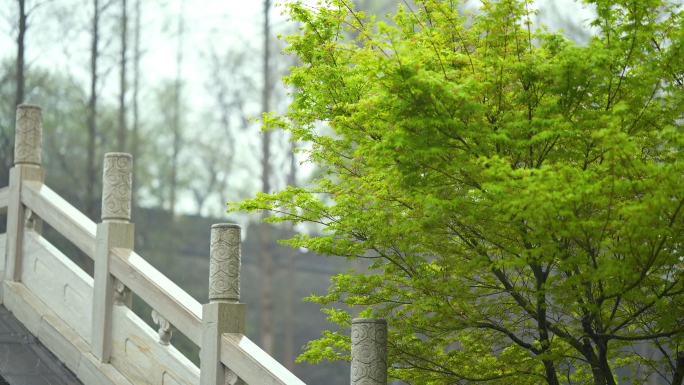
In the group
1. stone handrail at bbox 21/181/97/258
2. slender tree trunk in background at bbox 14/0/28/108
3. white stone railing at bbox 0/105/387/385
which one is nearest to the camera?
white stone railing at bbox 0/105/387/385

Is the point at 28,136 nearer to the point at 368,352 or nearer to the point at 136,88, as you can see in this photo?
the point at 368,352

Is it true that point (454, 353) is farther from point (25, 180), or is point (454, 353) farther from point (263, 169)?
point (263, 169)

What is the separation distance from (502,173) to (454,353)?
290cm

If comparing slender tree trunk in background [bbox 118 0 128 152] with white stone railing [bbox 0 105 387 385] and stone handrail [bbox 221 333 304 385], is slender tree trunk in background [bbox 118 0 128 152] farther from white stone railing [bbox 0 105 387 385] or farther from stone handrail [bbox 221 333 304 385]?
stone handrail [bbox 221 333 304 385]

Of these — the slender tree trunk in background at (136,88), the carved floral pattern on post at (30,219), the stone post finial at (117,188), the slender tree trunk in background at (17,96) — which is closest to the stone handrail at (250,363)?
the stone post finial at (117,188)

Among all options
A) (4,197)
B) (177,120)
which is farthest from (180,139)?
(4,197)

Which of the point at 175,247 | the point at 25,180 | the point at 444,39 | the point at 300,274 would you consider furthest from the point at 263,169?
the point at 444,39

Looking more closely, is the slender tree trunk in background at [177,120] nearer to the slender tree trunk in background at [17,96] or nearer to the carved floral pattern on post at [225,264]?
the slender tree trunk in background at [17,96]

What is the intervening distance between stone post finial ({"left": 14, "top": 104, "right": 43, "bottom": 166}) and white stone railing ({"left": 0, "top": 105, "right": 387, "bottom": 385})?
1cm

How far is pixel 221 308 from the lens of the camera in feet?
19.4

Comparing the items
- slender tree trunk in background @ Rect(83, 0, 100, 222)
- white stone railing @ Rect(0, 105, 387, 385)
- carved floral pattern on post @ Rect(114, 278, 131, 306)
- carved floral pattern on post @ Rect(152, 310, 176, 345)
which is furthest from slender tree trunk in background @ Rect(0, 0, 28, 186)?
carved floral pattern on post @ Rect(152, 310, 176, 345)

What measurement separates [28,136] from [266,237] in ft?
50.9

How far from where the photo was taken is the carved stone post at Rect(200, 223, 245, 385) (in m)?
5.89

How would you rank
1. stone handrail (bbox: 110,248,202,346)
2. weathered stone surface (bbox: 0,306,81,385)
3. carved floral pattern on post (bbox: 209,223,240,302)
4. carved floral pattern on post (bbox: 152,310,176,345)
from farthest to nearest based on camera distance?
weathered stone surface (bbox: 0,306,81,385) → carved floral pattern on post (bbox: 152,310,176,345) → stone handrail (bbox: 110,248,202,346) → carved floral pattern on post (bbox: 209,223,240,302)
